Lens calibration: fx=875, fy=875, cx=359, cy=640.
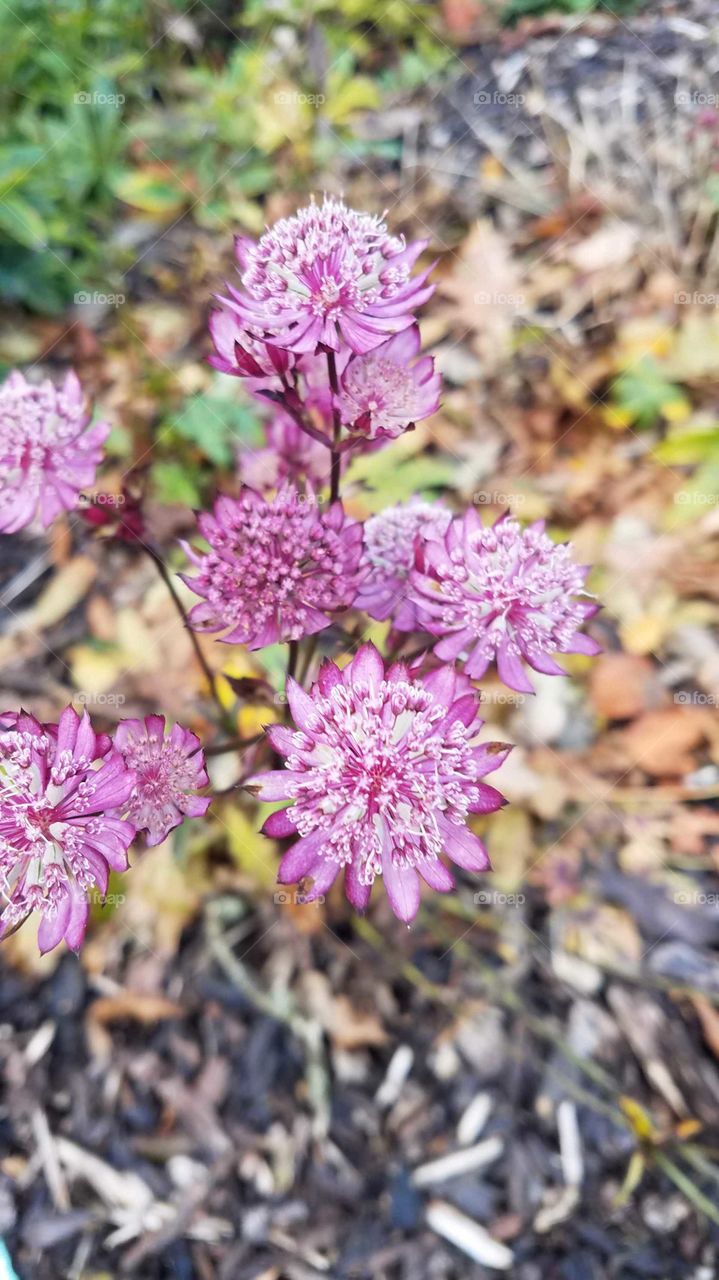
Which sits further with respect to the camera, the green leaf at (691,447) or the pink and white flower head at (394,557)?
the green leaf at (691,447)

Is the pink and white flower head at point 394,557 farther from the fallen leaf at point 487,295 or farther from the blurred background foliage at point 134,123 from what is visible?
the blurred background foliage at point 134,123

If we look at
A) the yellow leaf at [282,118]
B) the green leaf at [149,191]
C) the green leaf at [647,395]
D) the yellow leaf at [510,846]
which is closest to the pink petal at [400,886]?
the yellow leaf at [510,846]

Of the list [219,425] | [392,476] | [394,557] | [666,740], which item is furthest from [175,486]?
[666,740]

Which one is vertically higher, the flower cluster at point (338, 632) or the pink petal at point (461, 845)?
the flower cluster at point (338, 632)

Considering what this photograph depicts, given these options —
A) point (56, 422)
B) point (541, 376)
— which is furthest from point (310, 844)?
point (541, 376)

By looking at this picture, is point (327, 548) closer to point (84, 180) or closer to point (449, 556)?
point (449, 556)

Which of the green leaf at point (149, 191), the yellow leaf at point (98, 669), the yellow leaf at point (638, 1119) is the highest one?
the green leaf at point (149, 191)
